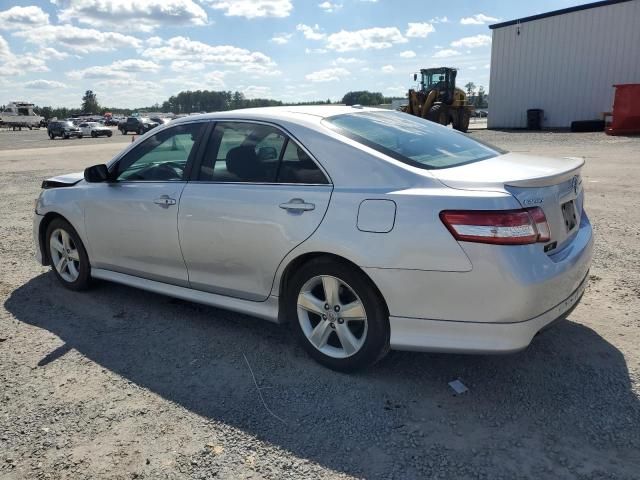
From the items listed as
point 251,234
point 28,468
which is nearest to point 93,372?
point 28,468

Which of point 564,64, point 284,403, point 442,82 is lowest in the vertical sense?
point 284,403

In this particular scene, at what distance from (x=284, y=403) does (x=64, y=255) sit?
3.01 meters

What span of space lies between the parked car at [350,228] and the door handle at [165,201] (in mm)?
11

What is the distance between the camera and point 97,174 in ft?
14.6

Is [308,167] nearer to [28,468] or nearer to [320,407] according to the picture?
[320,407]

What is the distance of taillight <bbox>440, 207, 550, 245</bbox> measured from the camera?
2.71m

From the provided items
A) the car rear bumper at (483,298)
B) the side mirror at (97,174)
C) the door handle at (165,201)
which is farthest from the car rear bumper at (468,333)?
the side mirror at (97,174)

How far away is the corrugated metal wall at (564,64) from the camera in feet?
96.3

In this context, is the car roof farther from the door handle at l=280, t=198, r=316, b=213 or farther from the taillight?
the taillight

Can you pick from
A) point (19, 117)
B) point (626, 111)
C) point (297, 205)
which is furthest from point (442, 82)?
point (19, 117)

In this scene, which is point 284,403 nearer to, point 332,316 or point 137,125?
point 332,316

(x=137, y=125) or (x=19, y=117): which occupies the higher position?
(x=19, y=117)

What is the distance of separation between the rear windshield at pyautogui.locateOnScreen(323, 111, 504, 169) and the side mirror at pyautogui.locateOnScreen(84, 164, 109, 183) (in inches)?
80.6

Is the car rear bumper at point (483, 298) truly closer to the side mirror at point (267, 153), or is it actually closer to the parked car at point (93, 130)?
the side mirror at point (267, 153)
